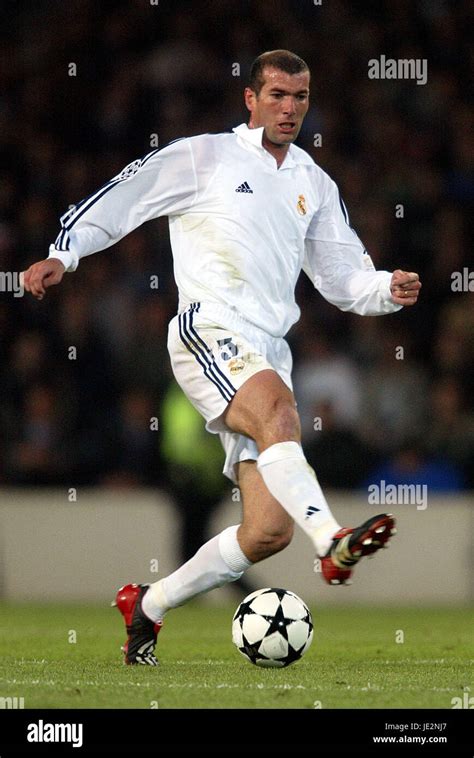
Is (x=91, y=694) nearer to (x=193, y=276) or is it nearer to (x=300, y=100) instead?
(x=193, y=276)

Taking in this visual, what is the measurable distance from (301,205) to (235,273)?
0.53 metres

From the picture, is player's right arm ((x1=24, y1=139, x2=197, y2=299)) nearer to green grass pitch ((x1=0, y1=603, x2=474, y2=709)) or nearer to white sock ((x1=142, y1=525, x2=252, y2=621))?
white sock ((x1=142, y1=525, x2=252, y2=621))

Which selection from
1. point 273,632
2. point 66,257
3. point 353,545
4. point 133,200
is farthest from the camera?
point 133,200

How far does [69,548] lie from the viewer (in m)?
11.7

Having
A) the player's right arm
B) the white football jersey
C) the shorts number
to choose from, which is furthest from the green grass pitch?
the player's right arm

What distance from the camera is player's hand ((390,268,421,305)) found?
6340mm

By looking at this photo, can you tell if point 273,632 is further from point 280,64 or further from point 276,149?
point 280,64

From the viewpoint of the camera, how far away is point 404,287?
20.9 feet

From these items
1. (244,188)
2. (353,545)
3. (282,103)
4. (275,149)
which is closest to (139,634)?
(353,545)

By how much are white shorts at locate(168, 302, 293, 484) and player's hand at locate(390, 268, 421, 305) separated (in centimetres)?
55
